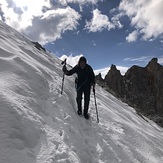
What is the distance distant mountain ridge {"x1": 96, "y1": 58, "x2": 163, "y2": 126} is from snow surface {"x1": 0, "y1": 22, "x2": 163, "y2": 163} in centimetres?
6764

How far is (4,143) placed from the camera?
20.2ft

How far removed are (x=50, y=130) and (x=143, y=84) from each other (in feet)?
274

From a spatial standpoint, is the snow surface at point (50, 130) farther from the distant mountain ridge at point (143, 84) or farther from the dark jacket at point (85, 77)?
the distant mountain ridge at point (143, 84)

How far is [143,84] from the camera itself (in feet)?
290

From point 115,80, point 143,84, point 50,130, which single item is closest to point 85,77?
point 50,130

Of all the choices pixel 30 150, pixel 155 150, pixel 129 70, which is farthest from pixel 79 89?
pixel 129 70

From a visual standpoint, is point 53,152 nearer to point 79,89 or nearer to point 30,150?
point 30,150

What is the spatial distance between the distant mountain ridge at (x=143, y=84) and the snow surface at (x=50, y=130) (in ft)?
222

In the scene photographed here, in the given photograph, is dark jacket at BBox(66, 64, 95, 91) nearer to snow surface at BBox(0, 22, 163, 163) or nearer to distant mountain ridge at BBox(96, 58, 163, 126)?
snow surface at BBox(0, 22, 163, 163)

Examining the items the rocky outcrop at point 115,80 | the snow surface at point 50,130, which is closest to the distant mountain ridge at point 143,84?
the rocky outcrop at point 115,80

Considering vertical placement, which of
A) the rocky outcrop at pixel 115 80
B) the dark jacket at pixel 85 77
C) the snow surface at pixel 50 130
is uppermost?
the rocky outcrop at pixel 115 80

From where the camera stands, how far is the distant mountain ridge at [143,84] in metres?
80.9

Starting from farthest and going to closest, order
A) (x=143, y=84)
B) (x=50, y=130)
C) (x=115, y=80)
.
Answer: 1. (x=143, y=84)
2. (x=115, y=80)
3. (x=50, y=130)

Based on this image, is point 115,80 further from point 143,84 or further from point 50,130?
point 50,130
